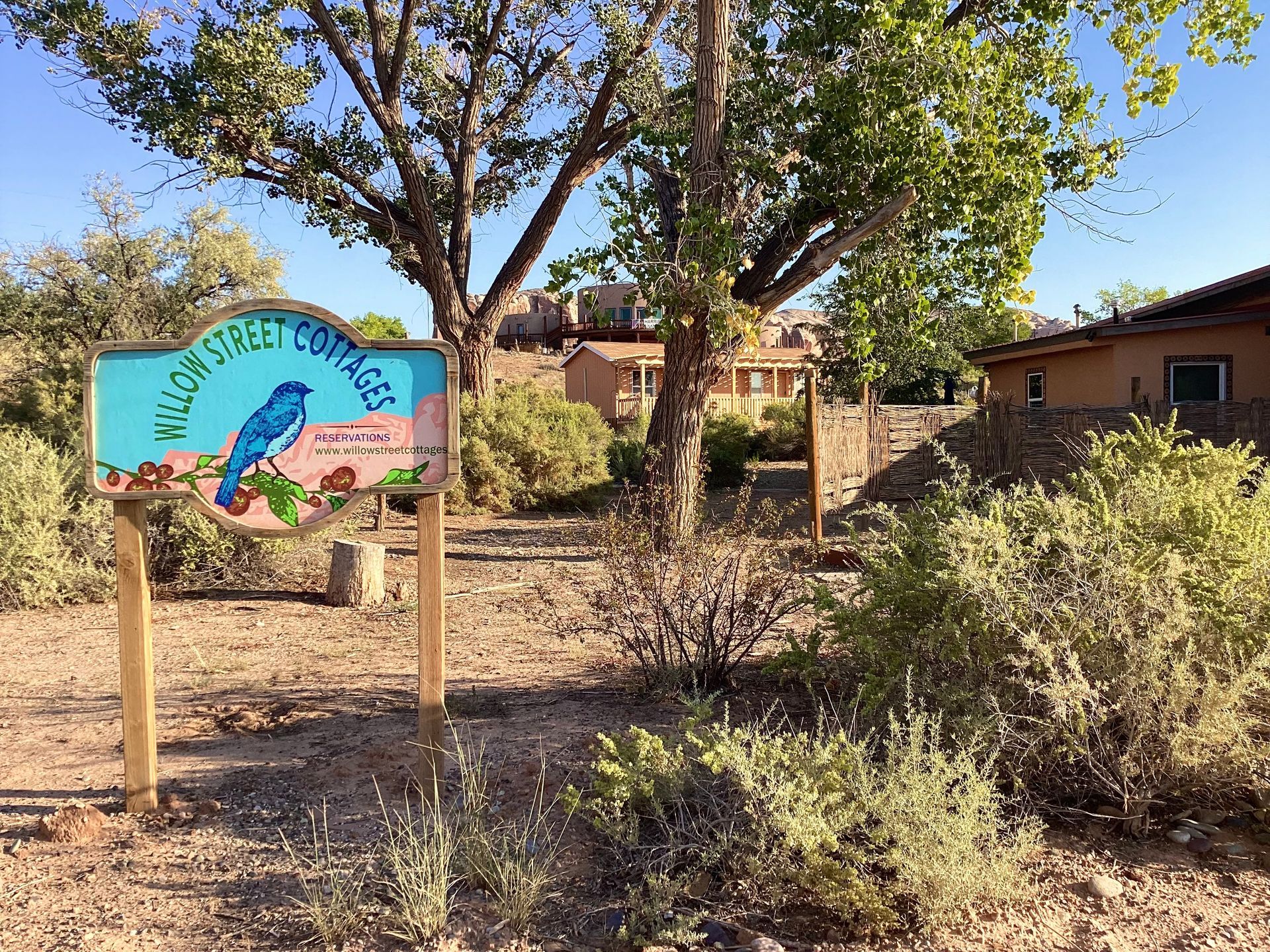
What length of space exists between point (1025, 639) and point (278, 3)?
1340 cm

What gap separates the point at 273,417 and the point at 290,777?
157cm

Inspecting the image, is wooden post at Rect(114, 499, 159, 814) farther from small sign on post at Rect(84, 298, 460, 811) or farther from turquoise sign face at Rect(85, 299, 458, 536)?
turquoise sign face at Rect(85, 299, 458, 536)

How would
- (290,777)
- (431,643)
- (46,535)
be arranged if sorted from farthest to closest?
(46,535) < (290,777) < (431,643)

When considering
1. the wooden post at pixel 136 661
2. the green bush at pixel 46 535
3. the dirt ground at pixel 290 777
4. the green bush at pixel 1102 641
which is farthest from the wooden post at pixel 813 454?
the wooden post at pixel 136 661

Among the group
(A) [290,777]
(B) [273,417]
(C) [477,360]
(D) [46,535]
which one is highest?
(C) [477,360]

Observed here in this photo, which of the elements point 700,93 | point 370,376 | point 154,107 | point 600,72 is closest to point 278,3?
point 154,107

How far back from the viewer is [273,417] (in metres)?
3.85

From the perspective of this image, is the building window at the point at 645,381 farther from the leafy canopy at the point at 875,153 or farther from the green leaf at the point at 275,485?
the green leaf at the point at 275,485

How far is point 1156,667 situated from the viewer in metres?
3.46

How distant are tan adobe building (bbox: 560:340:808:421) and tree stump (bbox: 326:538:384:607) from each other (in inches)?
998

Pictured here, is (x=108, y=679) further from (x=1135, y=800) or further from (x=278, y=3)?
(x=278, y=3)

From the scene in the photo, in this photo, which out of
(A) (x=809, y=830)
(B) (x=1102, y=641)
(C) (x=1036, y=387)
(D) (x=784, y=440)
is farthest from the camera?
(D) (x=784, y=440)

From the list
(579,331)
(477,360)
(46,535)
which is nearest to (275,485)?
(46,535)

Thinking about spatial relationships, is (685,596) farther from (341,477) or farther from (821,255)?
(821,255)
